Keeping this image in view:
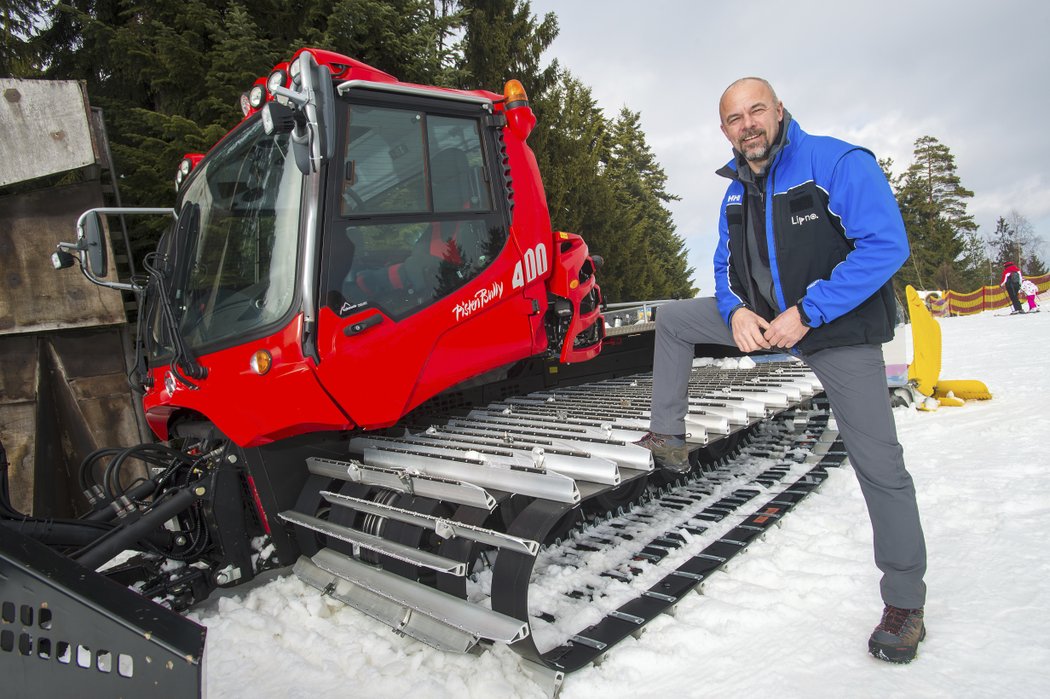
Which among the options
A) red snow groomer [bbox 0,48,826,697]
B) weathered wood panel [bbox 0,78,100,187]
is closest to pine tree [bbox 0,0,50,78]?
weathered wood panel [bbox 0,78,100,187]

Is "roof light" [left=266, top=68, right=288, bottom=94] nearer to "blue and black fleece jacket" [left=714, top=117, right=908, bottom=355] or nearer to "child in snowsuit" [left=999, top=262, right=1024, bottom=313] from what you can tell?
"blue and black fleece jacket" [left=714, top=117, right=908, bottom=355]

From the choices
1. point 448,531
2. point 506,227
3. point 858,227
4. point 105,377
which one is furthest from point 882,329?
point 105,377

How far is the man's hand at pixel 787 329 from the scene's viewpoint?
95.5 inches

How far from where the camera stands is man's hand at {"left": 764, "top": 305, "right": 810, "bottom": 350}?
243 centimetres


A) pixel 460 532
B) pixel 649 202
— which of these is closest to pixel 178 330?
pixel 460 532

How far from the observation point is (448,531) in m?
2.69

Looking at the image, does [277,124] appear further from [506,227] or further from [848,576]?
[848,576]

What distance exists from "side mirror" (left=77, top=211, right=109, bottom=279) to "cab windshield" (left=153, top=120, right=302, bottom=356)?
1.03 ft

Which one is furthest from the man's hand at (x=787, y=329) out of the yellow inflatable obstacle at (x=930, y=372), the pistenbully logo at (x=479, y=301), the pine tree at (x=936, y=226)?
the pine tree at (x=936, y=226)

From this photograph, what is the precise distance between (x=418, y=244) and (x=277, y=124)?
3.05 feet

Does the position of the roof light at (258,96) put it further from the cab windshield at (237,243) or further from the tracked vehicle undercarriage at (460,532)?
the tracked vehicle undercarriage at (460,532)

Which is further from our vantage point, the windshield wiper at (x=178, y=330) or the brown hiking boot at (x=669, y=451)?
the windshield wiper at (x=178, y=330)

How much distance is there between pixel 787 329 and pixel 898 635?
1.13m

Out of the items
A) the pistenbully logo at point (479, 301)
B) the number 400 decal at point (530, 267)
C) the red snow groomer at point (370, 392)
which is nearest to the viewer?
A: the red snow groomer at point (370, 392)
